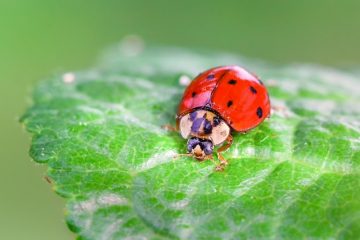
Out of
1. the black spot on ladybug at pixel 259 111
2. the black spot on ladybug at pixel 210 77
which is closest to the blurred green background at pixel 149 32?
the black spot on ladybug at pixel 210 77

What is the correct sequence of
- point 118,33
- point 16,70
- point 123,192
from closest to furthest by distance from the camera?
point 123,192
point 16,70
point 118,33

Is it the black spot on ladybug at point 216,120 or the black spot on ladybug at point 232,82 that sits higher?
the black spot on ladybug at point 232,82

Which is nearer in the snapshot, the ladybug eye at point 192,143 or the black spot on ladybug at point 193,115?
the ladybug eye at point 192,143

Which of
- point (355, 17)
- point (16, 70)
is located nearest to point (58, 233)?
point (16, 70)

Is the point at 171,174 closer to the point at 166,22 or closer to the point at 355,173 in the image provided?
the point at 355,173

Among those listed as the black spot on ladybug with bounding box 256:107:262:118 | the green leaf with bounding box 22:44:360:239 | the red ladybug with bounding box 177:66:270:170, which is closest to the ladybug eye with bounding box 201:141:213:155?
the red ladybug with bounding box 177:66:270:170

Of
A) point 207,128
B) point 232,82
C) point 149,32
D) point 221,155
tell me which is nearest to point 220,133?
point 207,128

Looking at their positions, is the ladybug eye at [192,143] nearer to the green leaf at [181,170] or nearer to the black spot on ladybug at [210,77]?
the green leaf at [181,170]
